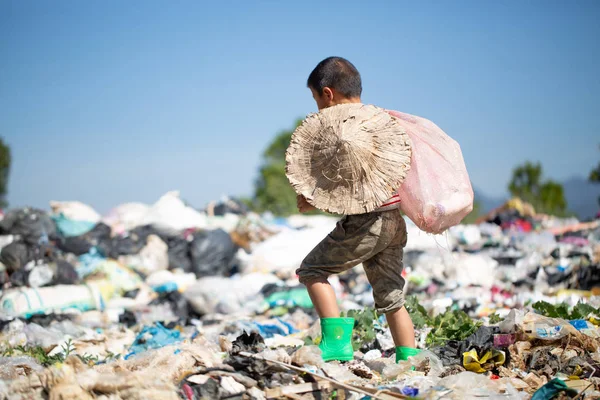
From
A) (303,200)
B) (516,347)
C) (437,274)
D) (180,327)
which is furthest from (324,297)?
(437,274)

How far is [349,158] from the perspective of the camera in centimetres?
308

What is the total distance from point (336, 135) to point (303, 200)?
41 centimetres

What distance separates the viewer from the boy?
10.7ft

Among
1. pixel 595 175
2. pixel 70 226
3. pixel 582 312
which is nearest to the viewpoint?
pixel 582 312

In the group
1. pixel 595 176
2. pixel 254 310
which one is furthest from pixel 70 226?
pixel 595 176

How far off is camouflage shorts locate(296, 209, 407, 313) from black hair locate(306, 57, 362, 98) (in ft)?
2.28

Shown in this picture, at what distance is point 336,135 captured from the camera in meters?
3.08

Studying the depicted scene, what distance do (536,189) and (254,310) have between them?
107 feet

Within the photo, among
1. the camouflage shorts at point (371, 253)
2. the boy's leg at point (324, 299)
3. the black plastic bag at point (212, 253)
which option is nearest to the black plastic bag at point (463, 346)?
the camouflage shorts at point (371, 253)

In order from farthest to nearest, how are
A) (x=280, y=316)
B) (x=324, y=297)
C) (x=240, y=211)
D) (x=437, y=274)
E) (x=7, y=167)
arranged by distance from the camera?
(x=7, y=167) < (x=240, y=211) < (x=437, y=274) < (x=280, y=316) < (x=324, y=297)

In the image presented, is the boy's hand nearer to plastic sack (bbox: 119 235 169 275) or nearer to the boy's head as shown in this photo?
the boy's head

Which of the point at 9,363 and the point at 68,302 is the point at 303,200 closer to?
the point at 9,363

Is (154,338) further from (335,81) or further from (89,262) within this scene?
(89,262)

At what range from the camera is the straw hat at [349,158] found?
10.1 feet
